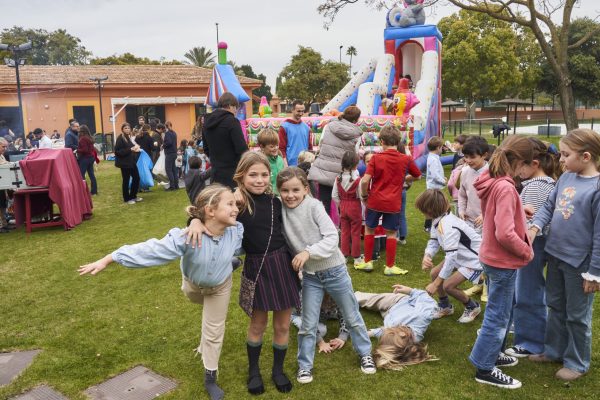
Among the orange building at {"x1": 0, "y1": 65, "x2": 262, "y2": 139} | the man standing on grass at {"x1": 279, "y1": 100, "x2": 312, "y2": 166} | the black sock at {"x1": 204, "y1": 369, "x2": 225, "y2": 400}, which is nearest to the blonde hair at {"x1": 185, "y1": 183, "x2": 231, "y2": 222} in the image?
the black sock at {"x1": 204, "y1": 369, "x2": 225, "y2": 400}

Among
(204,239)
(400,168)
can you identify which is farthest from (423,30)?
(204,239)

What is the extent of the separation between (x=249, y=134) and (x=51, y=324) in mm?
8212

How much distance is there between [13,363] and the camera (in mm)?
3719

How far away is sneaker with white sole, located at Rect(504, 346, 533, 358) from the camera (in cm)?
356

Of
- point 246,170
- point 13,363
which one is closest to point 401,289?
point 246,170

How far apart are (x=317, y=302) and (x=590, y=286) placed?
164cm

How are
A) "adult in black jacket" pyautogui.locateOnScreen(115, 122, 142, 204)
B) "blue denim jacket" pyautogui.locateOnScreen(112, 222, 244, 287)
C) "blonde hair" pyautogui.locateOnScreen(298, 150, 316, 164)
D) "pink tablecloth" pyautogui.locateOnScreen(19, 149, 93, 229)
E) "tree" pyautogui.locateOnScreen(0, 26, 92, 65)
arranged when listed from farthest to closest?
Answer: "tree" pyautogui.locateOnScreen(0, 26, 92, 65)
"adult in black jacket" pyautogui.locateOnScreen(115, 122, 142, 204)
"pink tablecloth" pyautogui.locateOnScreen(19, 149, 93, 229)
"blonde hair" pyautogui.locateOnScreen(298, 150, 316, 164)
"blue denim jacket" pyautogui.locateOnScreen(112, 222, 244, 287)

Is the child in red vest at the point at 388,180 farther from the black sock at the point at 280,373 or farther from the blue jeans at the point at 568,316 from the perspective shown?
the black sock at the point at 280,373

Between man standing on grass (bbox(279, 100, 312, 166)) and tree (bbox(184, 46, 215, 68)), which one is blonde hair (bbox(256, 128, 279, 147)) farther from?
tree (bbox(184, 46, 215, 68))

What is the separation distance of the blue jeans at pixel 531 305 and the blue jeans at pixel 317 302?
1194mm

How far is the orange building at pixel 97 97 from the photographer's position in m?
26.5

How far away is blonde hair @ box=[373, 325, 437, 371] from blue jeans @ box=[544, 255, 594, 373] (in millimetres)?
844

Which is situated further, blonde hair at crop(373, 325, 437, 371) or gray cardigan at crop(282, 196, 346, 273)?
blonde hair at crop(373, 325, 437, 371)

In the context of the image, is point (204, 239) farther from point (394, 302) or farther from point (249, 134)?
point (249, 134)
